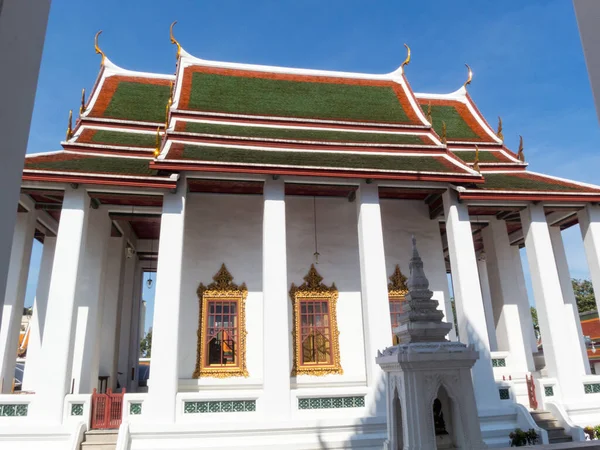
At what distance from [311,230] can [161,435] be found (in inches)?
190

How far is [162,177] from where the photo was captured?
8.10m

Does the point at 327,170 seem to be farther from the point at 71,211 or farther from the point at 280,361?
the point at 71,211

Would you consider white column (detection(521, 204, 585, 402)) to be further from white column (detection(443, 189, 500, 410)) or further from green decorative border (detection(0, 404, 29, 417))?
green decorative border (detection(0, 404, 29, 417))

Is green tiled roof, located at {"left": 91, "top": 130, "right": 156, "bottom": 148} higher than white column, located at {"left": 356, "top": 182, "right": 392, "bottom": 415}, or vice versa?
green tiled roof, located at {"left": 91, "top": 130, "right": 156, "bottom": 148}

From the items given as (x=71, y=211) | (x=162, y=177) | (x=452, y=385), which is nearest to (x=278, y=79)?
(x=162, y=177)

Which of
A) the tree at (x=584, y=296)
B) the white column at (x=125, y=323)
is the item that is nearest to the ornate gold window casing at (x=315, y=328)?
the white column at (x=125, y=323)

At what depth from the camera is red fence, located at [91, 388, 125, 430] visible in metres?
7.19

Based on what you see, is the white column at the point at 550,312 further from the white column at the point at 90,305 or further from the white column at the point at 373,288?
the white column at the point at 90,305

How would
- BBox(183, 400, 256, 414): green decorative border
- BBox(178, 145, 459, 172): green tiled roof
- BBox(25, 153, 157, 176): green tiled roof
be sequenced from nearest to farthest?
BBox(183, 400, 256, 414): green decorative border → BBox(25, 153, 157, 176): green tiled roof → BBox(178, 145, 459, 172): green tiled roof

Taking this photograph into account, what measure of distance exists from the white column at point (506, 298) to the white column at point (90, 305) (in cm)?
866

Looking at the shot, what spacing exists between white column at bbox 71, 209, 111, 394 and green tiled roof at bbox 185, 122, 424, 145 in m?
2.75

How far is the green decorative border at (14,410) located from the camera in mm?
6898

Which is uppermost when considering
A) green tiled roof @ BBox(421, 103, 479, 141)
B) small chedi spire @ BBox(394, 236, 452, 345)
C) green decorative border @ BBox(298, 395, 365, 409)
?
green tiled roof @ BBox(421, 103, 479, 141)

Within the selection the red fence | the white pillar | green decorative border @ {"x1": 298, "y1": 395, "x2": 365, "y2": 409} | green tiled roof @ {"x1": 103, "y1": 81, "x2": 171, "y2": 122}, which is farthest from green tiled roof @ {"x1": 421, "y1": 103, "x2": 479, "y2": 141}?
the white pillar
